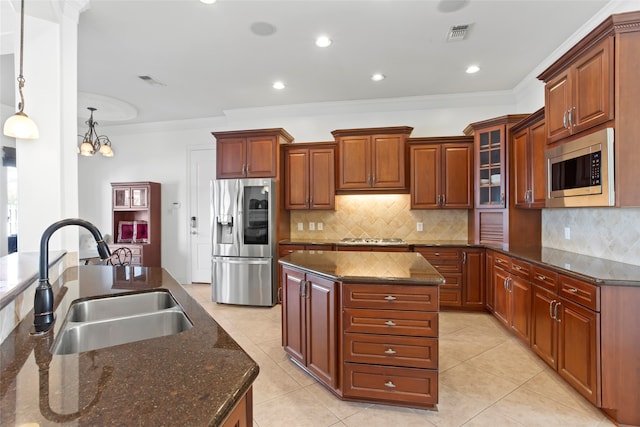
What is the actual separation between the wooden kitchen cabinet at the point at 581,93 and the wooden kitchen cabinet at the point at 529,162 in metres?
0.38

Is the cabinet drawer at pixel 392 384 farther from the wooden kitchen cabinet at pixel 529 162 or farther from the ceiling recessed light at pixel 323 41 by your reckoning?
the ceiling recessed light at pixel 323 41

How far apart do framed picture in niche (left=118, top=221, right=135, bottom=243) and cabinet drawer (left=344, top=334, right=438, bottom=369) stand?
5028mm

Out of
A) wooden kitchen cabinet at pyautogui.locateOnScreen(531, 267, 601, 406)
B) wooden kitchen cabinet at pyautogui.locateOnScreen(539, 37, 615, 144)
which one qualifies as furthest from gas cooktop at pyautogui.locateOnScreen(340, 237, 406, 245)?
wooden kitchen cabinet at pyautogui.locateOnScreen(539, 37, 615, 144)

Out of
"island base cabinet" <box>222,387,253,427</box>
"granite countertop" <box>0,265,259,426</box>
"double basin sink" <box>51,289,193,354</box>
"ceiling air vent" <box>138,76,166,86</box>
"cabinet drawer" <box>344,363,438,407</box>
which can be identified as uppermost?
"ceiling air vent" <box>138,76,166,86</box>

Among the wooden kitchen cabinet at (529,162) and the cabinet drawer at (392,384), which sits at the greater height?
the wooden kitchen cabinet at (529,162)

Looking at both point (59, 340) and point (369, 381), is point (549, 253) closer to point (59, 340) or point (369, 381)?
point (369, 381)

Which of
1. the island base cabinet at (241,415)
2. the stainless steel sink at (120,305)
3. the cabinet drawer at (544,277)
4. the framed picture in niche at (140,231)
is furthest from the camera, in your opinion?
the framed picture in niche at (140,231)

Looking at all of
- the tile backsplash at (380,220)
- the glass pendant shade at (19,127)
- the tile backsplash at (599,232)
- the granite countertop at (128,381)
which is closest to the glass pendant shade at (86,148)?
the glass pendant shade at (19,127)

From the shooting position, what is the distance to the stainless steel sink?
1.45 m

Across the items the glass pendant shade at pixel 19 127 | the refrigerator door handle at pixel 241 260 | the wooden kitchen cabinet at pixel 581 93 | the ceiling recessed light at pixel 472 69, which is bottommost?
the refrigerator door handle at pixel 241 260

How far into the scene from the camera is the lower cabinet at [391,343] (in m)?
1.93

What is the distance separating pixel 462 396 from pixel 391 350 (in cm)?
73

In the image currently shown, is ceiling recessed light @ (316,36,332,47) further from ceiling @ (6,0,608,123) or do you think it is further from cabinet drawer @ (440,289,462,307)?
cabinet drawer @ (440,289,462,307)

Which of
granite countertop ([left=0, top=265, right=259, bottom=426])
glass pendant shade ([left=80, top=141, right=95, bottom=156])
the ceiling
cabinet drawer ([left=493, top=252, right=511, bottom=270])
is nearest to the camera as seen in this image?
granite countertop ([left=0, top=265, right=259, bottom=426])
